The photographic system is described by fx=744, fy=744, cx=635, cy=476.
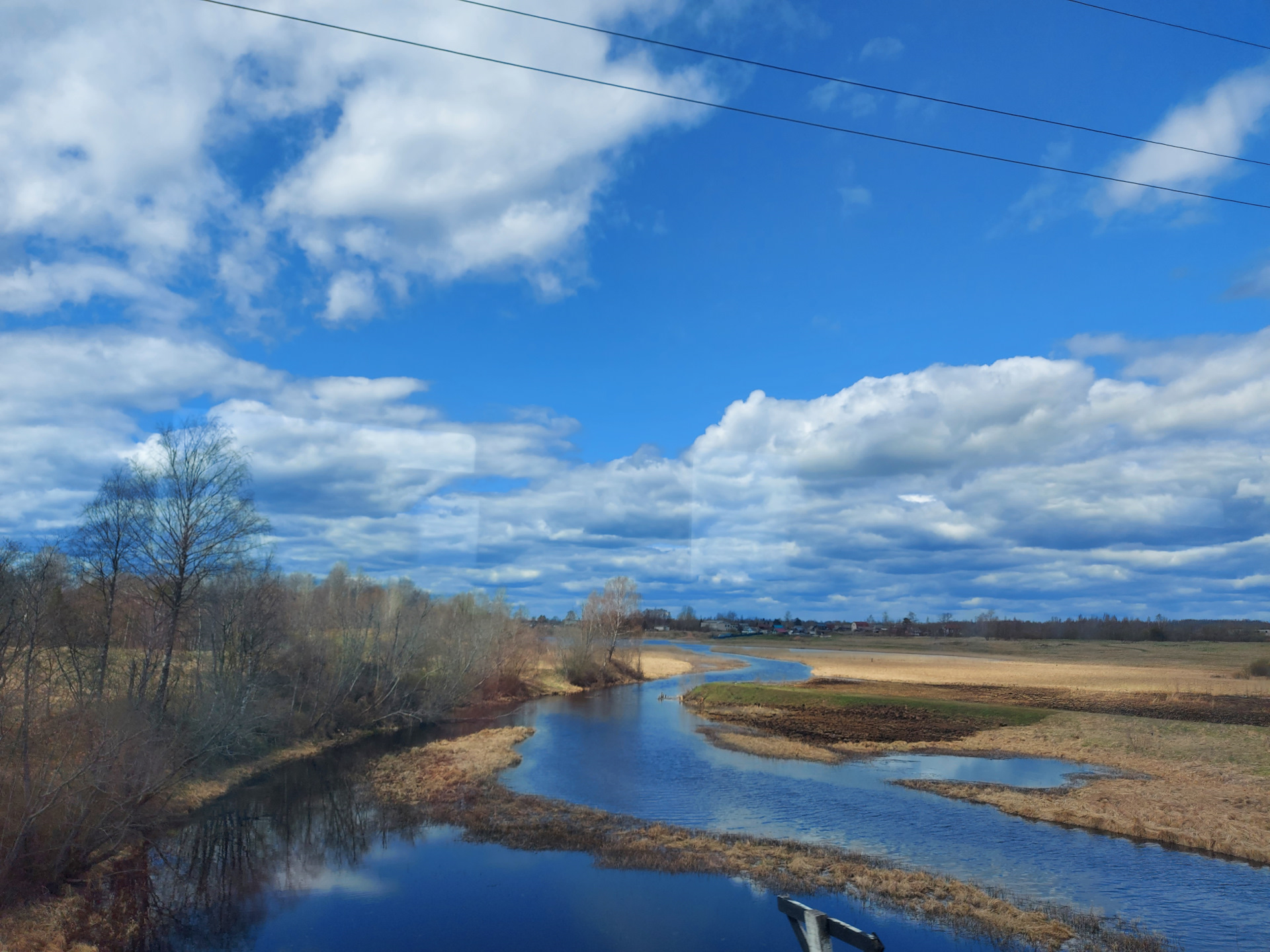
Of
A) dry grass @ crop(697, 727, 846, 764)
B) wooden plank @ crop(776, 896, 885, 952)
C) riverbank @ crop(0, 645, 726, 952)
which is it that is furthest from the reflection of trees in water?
dry grass @ crop(697, 727, 846, 764)

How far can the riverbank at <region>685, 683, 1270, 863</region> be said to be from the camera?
2128cm

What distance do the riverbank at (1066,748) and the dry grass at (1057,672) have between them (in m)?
14.1

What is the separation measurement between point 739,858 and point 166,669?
1989 centimetres

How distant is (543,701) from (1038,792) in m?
38.3

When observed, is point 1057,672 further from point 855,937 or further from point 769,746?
point 855,937

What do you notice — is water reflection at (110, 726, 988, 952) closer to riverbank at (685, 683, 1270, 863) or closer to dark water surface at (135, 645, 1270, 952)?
dark water surface at (135, 645, 1270, 952)

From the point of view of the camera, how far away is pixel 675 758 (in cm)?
3200

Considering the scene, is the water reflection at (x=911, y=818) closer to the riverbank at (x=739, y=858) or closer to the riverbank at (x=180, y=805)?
the riverbank at (x=739, y=858)

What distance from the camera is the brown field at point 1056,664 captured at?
195 ft

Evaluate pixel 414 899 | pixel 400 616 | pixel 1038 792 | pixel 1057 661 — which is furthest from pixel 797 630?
pixel 414 899

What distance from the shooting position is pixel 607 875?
17156 millimetres

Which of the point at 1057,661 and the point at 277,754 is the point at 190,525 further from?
the point at 1057,661

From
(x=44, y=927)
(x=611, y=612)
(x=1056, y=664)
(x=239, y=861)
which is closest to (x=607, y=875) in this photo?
(x=239, y=861)

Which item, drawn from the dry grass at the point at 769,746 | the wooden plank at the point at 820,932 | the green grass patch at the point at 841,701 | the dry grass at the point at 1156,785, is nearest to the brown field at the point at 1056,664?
the green grass patch at the point at 841,701
